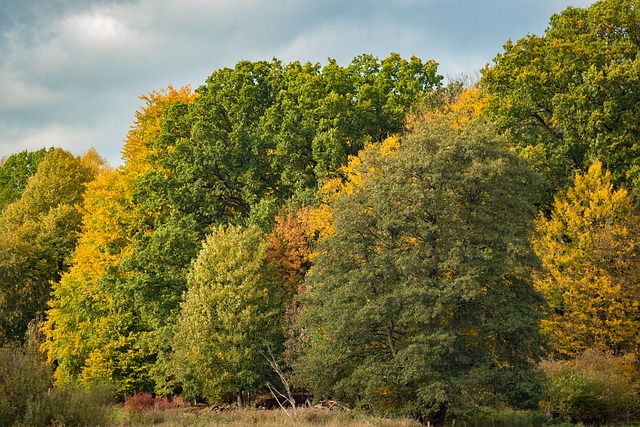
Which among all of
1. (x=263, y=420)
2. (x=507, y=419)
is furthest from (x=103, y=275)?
(x=507, y=419)

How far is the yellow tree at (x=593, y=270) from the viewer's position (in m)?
32.7

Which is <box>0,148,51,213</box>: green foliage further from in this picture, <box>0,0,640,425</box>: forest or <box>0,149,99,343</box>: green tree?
<box>0,0,640,425</box>: forest

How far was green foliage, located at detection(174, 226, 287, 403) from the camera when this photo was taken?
33500 millimetres

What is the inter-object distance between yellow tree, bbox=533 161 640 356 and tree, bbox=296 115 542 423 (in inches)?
252

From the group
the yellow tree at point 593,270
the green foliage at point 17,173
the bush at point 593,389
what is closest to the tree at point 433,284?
the bush at point 593,389

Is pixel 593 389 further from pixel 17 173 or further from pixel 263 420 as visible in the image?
pixel 17 173

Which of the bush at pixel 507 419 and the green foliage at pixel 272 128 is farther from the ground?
the green foliage at pixel 272 128

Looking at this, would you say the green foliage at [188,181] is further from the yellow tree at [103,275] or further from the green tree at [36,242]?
the green tree at [36,242]

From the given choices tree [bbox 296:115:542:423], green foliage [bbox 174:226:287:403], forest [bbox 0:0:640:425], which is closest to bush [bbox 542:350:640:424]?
forest [bbox 0:0:640:425]

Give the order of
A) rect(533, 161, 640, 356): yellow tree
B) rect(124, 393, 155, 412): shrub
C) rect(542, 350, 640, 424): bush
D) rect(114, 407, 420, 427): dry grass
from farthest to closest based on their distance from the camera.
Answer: rect(533, 161, 640, 356): yellow tree
rect(542, 350, 640, 424): bush
rect(124, 393, 155, 412): shrub
rect(114, 407, 420, 427): dry grass

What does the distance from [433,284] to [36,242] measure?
122ft

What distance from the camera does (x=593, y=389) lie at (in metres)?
29.3

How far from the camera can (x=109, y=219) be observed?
4172 cm

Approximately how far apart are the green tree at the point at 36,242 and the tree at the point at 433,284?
2710 cm
